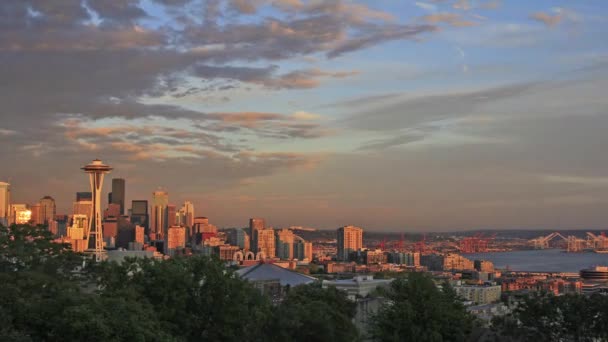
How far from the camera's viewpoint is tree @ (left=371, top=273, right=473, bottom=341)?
78.4ft

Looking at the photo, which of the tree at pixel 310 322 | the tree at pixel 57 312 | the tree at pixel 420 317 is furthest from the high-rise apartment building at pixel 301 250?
the tree at pixel 57 312

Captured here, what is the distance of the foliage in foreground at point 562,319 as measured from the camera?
22.0 metres

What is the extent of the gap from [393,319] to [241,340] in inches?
182

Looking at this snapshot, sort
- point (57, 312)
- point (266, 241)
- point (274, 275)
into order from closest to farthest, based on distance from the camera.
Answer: point (57, 312)
point (274, 275)
point (266, 241)

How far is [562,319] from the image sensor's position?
2231 centimetres

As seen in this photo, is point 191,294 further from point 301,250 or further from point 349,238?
point 349,238

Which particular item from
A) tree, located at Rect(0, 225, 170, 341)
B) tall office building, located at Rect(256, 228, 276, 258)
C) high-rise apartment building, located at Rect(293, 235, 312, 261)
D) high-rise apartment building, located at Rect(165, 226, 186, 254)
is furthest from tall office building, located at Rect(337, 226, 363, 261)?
tree, located at Rect(0, 225, 170, 341)

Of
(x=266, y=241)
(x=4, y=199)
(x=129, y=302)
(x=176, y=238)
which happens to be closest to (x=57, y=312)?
(x=129, y=302)

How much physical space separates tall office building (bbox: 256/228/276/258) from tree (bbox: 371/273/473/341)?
145300 millimetres

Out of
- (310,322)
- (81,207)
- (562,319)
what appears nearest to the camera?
(562,319)

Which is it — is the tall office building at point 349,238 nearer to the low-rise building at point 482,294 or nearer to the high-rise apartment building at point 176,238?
the high-rise apartment building at point 176,238

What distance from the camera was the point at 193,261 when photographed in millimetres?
23016

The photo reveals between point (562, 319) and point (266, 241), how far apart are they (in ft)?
502

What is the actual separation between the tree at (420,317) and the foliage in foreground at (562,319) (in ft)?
6.45
